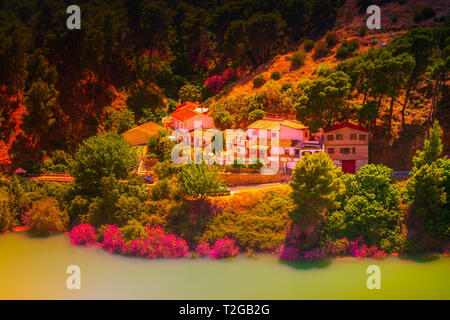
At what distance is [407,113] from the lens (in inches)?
1954

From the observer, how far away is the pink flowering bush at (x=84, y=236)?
1594 inches

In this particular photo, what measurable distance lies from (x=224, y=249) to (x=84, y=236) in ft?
40.3

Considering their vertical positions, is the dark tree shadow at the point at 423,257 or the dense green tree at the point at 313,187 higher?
the dense green tree at the point at 313,187

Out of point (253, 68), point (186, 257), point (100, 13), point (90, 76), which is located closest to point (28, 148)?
point (90, 76)

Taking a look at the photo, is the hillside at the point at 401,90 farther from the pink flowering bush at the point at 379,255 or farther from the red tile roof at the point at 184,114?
the pink flowering bush at the point at 379,255

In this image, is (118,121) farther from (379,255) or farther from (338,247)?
(379,255)

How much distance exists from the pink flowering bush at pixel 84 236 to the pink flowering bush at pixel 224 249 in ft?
34.7

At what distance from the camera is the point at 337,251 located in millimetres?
37875

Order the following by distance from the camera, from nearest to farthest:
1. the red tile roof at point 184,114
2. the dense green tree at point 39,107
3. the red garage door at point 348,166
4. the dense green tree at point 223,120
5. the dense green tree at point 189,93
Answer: the red garage door at point 348,166 → the dense green tree at point 39,107 → the dense green tree at point 223,120 → the red tile roof at point 184,114 → the dense green tree at point 189,93

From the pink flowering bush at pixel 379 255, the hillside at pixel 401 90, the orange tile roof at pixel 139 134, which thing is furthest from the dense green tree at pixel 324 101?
the orange tile roof at pixel 139 134

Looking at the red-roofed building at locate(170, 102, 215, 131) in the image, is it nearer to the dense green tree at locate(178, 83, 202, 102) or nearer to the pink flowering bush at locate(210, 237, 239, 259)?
the dense green tree at locate(178, 83, 202, 102)

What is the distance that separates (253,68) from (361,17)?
1754 cm

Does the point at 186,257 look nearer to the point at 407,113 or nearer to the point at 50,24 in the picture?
the point at 407,113

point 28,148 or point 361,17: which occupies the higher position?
point 361,17
